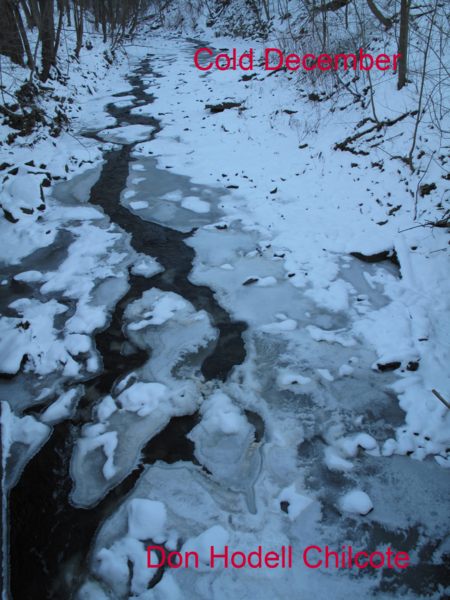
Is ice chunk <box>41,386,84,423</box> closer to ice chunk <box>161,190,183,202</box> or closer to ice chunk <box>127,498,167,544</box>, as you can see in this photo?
ice chunk <box>127,498,167,544</box>

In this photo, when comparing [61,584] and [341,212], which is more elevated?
[341,212]

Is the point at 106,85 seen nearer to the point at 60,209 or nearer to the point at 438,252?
the point at 60,209

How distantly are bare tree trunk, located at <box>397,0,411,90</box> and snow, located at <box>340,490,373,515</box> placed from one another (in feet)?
19.7

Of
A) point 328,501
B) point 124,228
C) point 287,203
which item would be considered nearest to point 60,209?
point 124,228

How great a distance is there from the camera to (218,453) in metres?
2.15

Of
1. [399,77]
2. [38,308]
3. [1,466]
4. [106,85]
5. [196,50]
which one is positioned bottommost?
[1,466]

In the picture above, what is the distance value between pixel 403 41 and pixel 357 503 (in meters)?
6.15

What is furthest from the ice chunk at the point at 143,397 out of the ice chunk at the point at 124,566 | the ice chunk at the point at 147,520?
the ice chunk at the point at 124,566

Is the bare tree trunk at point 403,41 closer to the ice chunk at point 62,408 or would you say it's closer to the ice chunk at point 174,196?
the ice chunk at point 174,196

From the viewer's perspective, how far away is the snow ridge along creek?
1.65 meters

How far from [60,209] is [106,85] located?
364 inches

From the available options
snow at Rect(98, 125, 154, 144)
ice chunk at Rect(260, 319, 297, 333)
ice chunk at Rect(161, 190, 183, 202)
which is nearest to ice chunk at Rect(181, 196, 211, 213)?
ice chunk at Rect(161, 190, 183, 202)

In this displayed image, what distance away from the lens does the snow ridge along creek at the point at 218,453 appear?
165cm

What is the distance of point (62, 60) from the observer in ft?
34.8
